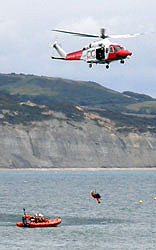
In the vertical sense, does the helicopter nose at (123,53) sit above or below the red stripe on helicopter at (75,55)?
below

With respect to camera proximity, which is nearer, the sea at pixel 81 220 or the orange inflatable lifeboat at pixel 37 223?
the sea at pixel 81 220

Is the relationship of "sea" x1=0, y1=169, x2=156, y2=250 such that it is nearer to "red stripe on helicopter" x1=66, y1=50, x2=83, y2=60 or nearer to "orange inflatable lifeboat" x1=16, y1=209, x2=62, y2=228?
"orange inflatable lifeboat" x1=16, y1=209, x2=62, y2=228

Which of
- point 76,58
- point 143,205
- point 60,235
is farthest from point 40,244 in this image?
point 143,205

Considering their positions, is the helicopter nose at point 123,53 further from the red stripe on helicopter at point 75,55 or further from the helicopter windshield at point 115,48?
the red stripe on helicopter at point 75,55

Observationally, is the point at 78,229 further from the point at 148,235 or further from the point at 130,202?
the point at 130,202

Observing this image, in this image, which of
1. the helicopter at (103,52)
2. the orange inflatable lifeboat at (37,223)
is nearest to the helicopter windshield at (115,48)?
the helicopter at (103,52)

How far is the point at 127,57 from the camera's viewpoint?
61.4 m

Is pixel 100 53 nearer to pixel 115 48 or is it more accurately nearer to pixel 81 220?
pixel 115 48

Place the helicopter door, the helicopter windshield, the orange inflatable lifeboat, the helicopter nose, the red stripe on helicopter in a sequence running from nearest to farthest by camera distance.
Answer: the helicopter nose → the helicopter door → the helicopter windshield → the red stripe on helicopter → the orange inflatable lifeboat

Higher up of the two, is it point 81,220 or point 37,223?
point 81,220

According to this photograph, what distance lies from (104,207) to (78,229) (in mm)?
33886

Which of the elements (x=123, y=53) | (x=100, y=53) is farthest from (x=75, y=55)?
(x=123, y=53)

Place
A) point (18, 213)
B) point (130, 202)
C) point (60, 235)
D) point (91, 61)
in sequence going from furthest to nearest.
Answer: point (130, 202), point (18, 213), point (60, 235), point (91, 61)

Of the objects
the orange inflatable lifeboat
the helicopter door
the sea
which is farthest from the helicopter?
the orange inflatable lifeboat
